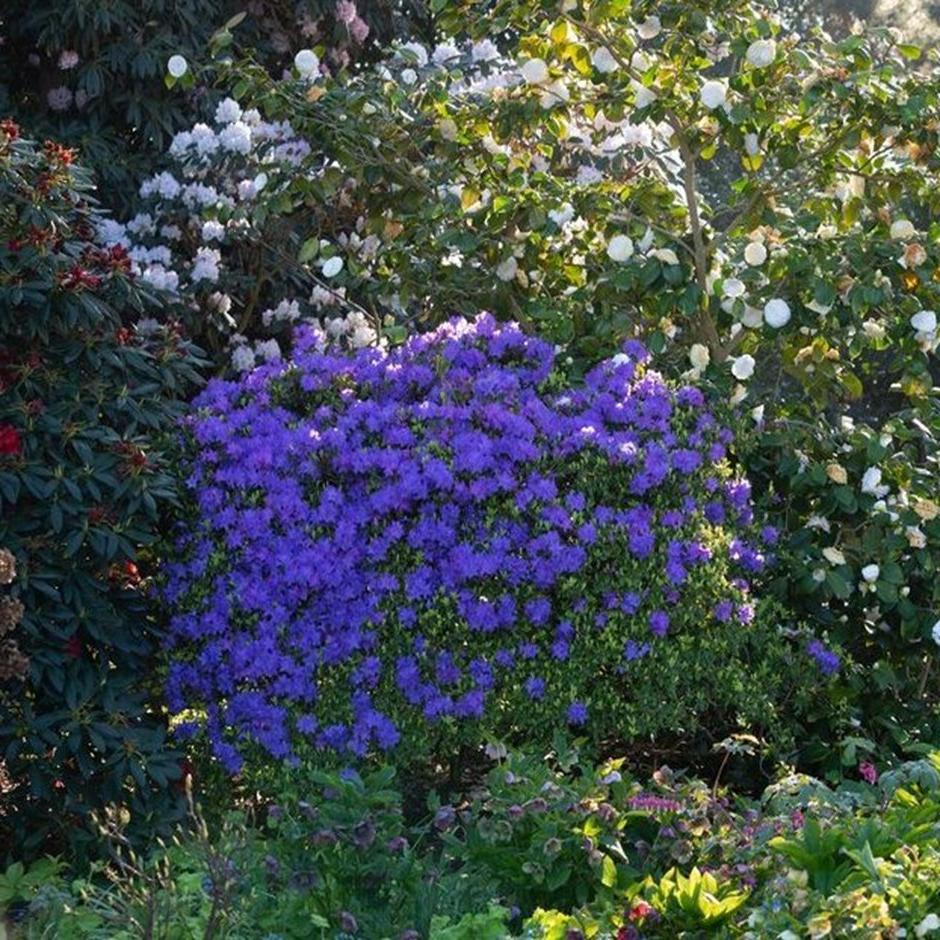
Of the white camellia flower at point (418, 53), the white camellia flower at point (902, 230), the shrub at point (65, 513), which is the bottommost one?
the shrub at point (65, 513)

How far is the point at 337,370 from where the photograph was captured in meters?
5.19

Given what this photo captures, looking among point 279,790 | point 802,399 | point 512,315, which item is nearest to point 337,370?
point 512,315

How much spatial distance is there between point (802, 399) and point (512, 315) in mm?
1001

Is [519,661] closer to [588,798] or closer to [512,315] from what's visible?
[588,798]

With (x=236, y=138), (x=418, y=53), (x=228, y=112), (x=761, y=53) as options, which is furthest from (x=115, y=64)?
(x=761, y=53)

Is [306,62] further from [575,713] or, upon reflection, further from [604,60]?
[575,713]

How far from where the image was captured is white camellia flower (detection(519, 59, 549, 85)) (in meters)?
5.32

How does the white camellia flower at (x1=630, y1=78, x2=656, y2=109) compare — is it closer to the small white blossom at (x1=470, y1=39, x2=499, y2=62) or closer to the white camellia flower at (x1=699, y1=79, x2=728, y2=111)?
the white camellia flower at (x1=699, y1=79, x2=728, y2=111)

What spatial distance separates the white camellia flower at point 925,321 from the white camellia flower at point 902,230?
0.23m

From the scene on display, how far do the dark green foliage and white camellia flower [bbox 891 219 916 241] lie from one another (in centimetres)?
237

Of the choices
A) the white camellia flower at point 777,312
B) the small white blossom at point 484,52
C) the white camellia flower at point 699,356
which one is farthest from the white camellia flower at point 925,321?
the small white blossom at point 484,52

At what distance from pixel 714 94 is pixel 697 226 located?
454 millimetres

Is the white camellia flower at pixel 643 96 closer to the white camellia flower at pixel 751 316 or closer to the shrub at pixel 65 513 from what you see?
the white camellia flower at pixel 751 316

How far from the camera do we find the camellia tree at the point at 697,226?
5230mm
